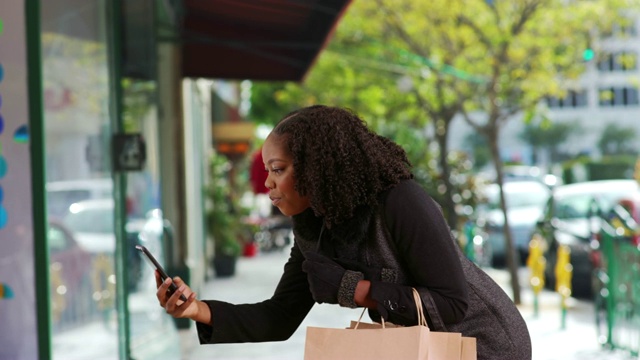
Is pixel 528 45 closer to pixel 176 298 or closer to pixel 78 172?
pixel 78 172

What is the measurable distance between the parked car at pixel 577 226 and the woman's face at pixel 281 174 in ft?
30.6

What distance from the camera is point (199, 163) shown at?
17219mm

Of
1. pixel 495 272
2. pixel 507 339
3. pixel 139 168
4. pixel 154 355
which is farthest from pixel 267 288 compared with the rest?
pixel 507 339

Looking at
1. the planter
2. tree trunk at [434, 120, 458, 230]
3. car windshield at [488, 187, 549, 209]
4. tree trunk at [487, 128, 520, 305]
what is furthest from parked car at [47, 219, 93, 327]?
car windshield at [488, 187, 549, 209]

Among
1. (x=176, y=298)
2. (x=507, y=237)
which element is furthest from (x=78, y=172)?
(x=507, y=237)

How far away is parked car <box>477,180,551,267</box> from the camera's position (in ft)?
58.7

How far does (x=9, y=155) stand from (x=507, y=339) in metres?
2.72

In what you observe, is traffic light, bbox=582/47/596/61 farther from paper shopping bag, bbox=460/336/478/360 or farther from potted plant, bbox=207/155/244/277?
paper shopping bag, bbox=460/336/478/360

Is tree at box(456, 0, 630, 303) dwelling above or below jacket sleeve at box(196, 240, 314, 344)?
above

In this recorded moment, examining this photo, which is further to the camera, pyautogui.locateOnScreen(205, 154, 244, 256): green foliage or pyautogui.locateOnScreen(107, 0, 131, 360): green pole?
pyautogui.locateOnScreen(205, 154, 244, 256): green foliage

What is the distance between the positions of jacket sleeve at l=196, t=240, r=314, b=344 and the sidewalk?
234 inches

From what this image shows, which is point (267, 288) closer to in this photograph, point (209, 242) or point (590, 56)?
point (209, 242)

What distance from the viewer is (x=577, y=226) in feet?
48.2

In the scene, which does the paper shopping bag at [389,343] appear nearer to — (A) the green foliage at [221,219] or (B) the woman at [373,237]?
(B) the woman at [373,237]
